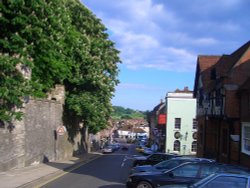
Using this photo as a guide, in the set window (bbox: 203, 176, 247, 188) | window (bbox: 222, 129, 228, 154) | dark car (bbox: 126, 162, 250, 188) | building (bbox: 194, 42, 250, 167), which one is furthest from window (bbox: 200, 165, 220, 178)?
window (bbox: 222, 129, 228, 154)

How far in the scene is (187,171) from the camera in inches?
626

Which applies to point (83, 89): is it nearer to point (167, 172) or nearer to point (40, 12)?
point (40, 12)

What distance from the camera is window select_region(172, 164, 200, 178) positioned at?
15.8 meters

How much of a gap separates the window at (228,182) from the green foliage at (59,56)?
41.6 feet

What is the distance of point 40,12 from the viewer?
857 inches

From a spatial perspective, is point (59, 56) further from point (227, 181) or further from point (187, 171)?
point (227, 181)

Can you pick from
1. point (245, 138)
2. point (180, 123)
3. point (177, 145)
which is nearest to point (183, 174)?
point (245, 138)

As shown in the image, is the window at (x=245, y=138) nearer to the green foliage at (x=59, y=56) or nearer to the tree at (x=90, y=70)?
the green foliage at (x=59, y=56)

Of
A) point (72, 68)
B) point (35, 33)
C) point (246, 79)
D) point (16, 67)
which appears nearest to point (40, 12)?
point (35, 33)

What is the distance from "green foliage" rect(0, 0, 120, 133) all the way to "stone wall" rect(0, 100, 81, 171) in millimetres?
1355

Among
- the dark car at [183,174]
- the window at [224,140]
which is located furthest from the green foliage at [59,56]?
the window at [224,140]

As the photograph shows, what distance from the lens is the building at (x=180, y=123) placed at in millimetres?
79644

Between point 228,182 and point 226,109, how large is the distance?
877 inches

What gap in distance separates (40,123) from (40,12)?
40.4 ft
